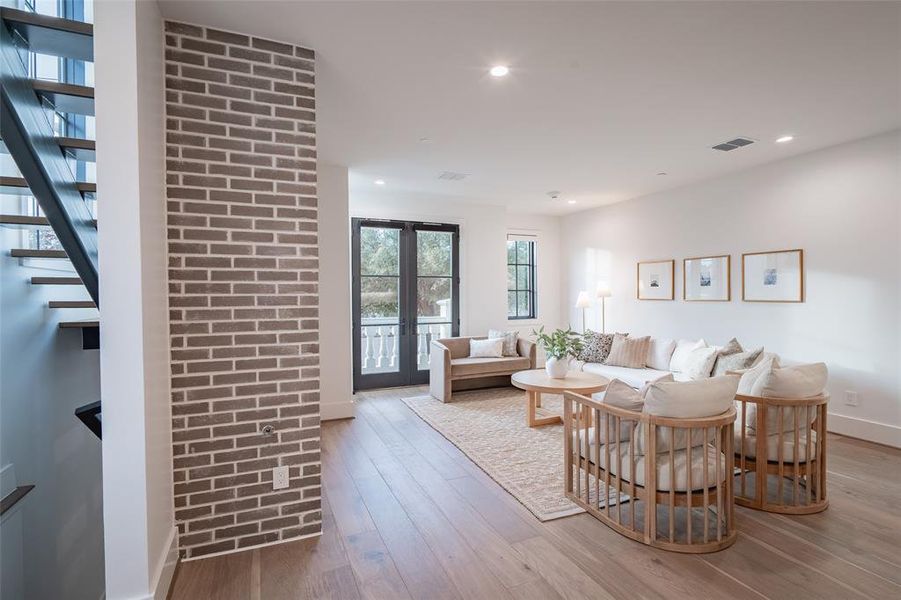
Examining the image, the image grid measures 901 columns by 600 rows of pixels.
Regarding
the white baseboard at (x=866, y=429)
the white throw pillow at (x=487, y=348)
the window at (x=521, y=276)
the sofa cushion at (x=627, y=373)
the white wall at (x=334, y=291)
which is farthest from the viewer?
the window at (x=521, y=276)

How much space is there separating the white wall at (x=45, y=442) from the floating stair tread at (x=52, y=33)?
1127 millimetres

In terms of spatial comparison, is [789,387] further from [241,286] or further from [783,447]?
[241,286]

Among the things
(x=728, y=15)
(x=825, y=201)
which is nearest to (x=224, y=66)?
(x=728, y=15)

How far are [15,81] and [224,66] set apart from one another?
0.86 meters

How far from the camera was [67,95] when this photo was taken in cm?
203

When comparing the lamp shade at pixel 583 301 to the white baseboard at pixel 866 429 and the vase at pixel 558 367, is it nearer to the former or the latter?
the vase at pixel 558 367

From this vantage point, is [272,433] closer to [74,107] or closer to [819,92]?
[74,107]

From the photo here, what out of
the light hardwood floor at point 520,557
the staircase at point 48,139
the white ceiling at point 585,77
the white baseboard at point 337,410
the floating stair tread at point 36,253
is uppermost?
the white ceiling at point 585,77

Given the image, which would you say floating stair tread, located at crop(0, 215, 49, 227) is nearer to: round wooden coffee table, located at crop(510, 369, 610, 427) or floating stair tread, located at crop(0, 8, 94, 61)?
floating stair tread, located at crop(0, 8, 94, 61)

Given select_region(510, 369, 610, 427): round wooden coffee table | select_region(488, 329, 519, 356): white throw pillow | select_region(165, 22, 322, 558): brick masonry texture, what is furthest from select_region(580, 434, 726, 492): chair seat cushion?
select_region(488, 329, 519, 356): white throw pillow

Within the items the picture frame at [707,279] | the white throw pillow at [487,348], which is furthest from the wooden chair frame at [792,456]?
the white throw pillow at [487,348]

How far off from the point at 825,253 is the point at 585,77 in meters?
3.28

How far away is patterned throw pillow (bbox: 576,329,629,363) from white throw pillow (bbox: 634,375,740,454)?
3.45 meters

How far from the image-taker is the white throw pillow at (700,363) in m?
4.54
